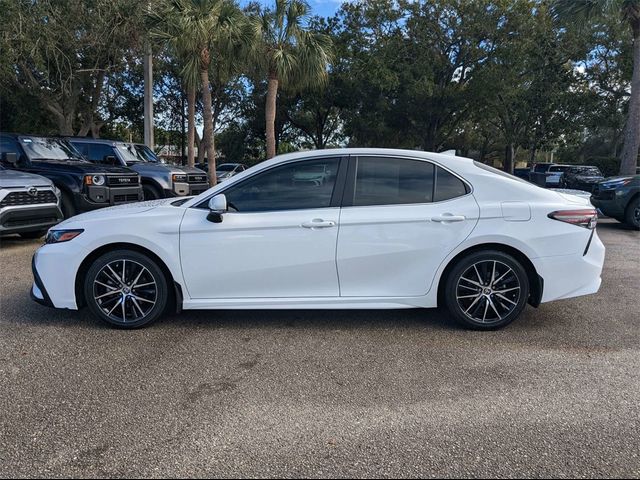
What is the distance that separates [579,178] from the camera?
64.4 ft

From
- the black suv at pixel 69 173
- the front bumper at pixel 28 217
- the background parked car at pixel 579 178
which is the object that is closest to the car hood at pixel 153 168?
the black suv at pixel 69 173

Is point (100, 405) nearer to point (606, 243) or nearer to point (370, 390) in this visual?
point (370, 390)

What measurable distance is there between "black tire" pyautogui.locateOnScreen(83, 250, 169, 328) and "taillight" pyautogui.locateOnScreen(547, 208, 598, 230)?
3.49 m

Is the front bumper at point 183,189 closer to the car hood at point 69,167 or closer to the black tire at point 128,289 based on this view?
the car hood at point 69,167

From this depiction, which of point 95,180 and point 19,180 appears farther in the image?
point 95,180

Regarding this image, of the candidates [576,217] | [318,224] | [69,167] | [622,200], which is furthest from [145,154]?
[622,200]

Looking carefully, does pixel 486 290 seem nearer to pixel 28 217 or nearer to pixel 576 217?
pixel 576 217

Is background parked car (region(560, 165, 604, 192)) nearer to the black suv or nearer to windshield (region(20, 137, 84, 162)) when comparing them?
the black suv

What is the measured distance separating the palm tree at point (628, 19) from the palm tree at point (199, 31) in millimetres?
11026

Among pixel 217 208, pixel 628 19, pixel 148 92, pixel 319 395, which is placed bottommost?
pixel 319 395

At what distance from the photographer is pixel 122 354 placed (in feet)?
13.1

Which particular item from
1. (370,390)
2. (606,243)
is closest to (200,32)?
(606,243)

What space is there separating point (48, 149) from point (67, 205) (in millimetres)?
1563

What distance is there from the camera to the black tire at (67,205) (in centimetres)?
944
